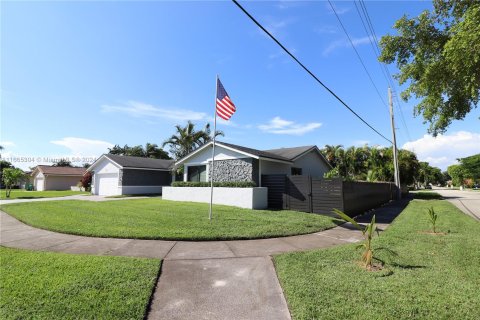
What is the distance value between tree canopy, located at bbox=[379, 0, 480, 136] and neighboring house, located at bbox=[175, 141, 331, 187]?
7.96 meters

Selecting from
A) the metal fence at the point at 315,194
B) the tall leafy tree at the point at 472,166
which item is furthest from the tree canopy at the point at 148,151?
the tall leafy tree at the point at 472,166

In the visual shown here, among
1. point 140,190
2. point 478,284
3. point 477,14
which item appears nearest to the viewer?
point 478,284

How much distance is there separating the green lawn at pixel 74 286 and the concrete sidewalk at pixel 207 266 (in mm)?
327

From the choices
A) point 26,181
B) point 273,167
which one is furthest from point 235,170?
point 26,181

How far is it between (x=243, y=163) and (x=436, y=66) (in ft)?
34.0

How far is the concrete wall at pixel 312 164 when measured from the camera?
1975cm

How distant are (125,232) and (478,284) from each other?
812cm

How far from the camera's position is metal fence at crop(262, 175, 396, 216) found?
12.3m

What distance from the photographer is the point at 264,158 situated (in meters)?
15.2

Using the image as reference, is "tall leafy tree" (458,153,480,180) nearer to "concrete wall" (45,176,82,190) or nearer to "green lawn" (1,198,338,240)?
"green lawn" (1,198,338,240)

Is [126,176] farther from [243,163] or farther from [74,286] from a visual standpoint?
[74,286]

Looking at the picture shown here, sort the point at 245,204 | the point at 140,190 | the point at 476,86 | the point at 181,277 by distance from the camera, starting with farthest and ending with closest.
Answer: the point at 140,190 < the point at 245,204 < the point at 476,86 < the point at 181,277

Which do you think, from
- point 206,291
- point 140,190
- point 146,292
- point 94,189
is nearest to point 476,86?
point 206,291

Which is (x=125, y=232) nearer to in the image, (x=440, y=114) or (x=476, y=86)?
(x=476, y=86)
